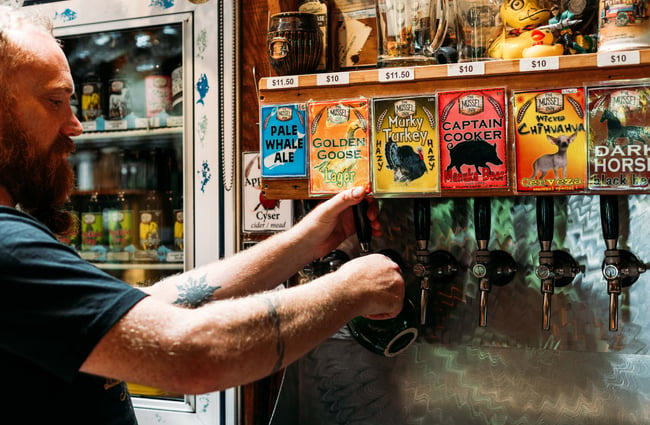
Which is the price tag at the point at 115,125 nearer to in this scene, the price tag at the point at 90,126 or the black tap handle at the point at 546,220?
the price tag at the point at 90,126

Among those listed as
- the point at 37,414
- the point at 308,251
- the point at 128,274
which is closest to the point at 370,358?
the point at 308,251

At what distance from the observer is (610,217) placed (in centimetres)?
128

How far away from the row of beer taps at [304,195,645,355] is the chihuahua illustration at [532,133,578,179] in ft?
0.36

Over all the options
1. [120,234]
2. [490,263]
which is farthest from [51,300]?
[120,234]

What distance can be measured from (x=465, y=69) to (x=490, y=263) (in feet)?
1.53

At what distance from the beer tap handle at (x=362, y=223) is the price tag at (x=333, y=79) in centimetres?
29

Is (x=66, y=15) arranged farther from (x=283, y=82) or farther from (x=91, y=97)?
(x=283, y=82)

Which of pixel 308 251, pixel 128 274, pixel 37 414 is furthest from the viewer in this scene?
pixel 128 274

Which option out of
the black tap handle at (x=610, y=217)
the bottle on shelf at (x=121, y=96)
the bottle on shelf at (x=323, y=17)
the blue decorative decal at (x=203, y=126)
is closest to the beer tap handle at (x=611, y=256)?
the black tap handle at (x=610, y=217)

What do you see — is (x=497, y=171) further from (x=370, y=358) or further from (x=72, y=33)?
(x=72, y=33)

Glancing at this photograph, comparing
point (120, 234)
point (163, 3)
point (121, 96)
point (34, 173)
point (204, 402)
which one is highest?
point (163, 3)

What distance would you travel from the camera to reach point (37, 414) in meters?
0.99

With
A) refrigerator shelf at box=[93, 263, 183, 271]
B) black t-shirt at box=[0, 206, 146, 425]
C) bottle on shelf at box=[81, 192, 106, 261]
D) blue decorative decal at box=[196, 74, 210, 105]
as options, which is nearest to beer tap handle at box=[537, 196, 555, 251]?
black t-shirt at box=[0, 206, 146, 425]

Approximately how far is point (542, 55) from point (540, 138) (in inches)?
7.3
